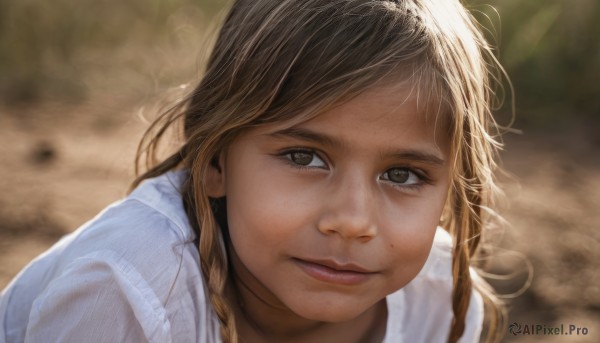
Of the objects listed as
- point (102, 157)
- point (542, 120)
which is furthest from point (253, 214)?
point (542, 120)

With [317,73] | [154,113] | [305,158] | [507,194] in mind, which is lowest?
[507,194]

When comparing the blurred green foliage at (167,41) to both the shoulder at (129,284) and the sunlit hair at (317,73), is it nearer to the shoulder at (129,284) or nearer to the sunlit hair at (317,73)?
the sunlit hair at (317,73)

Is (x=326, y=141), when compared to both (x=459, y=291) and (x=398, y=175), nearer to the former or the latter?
(x=398, y=175)

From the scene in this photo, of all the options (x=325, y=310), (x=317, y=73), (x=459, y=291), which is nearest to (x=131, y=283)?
(x=325, y=310)

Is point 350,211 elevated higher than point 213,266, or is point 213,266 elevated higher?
point 350,211

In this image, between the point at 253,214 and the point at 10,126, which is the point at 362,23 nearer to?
the point at 253,214

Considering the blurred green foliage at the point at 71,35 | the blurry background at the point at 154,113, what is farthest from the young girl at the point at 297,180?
the blurred green foliage at the point at 71,35

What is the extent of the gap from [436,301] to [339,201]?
31.6 inches

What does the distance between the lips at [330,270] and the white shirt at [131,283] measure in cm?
28

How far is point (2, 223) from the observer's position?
3.30 m

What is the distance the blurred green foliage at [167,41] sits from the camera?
4.61m

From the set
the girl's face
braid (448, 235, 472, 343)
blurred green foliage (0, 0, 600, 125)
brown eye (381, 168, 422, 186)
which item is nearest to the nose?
the girl's face

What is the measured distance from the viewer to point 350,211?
1.68m

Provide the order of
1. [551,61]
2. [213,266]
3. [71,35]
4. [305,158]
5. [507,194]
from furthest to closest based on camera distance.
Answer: [71,35] → [551,61] → [507,194] → [213,266] → [305,158]
